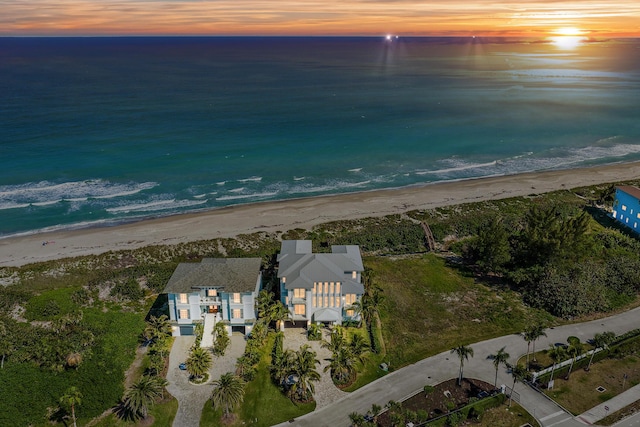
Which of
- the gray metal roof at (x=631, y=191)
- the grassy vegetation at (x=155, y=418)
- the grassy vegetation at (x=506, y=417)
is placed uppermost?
the gray metal roof at (x=631, y=191)

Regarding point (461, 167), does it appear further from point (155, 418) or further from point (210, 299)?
point (155, 418)

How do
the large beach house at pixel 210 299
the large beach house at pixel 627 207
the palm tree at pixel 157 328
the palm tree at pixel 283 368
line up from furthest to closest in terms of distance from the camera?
the large beach house at pixel 627 207
the large beach house at pixel 210 299
the palm tree at pixel 157 328
the palm tree at pixel 283 368

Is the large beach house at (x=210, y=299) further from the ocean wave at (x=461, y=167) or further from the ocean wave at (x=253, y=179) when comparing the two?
the ocean wave at (x=461, y=167)

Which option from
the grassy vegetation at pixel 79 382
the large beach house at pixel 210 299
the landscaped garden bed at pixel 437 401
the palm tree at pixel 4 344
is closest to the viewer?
the landscaped garden bed at pixel 437 401

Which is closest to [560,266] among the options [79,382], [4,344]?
[79,382]

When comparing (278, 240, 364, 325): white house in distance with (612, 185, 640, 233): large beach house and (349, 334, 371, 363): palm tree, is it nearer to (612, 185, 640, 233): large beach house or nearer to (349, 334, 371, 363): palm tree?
(349, 334, 371, 363): palm tree

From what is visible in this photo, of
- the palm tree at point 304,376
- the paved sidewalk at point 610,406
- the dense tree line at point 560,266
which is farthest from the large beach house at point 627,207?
the palm tree at point 304,376

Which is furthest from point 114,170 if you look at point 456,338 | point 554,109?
point 554,109
